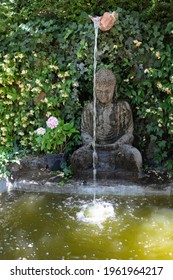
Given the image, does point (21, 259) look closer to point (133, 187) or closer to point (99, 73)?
point (133, 187)

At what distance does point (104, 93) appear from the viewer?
4605mm

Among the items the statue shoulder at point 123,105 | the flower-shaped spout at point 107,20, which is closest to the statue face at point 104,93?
the statue shoulder at point 123,105

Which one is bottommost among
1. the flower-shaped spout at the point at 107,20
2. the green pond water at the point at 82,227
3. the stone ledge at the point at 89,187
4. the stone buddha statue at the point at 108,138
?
the green pond water at the point at 82,227

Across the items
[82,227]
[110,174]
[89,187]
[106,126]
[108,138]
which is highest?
[106,126]

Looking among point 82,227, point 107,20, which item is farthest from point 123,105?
point 82,227

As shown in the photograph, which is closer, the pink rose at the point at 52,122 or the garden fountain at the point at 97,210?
the garden fountain at the point at 97,210

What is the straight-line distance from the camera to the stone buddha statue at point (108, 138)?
4.45 m

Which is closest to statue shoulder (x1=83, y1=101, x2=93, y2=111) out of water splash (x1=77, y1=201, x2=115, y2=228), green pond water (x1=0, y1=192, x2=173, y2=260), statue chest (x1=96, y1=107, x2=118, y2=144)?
statue chest (x1=96, y1=107, x2=118, y2=144)

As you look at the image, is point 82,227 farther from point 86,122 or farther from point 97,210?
point 86,122

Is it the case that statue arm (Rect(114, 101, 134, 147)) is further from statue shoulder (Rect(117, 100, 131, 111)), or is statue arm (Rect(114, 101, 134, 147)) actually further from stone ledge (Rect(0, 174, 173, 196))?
stone ledge (Rect(0, 174, 173, 196))

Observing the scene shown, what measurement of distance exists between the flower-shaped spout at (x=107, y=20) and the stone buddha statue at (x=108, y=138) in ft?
2.08

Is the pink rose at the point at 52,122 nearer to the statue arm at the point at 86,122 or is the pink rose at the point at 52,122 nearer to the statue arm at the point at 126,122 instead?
the statue arm at the point at 86,122

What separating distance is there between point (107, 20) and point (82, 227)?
113 inches

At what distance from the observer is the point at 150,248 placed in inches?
118
